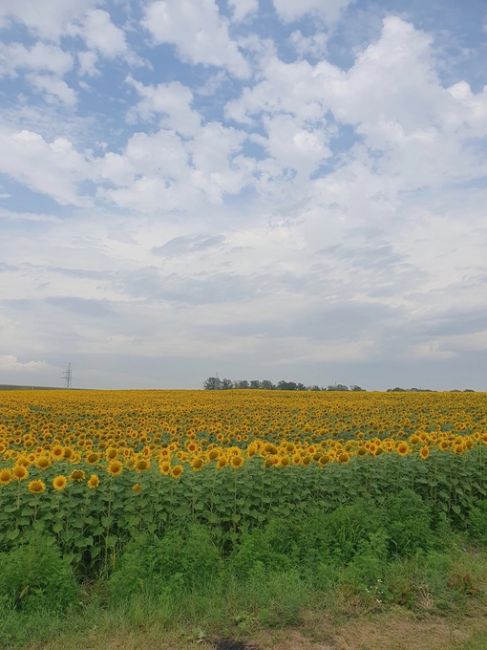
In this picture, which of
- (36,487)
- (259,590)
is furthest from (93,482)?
(259,590)

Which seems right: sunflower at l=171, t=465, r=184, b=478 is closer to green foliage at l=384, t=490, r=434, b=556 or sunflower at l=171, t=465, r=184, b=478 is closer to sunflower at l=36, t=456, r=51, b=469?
sunflower at l=36, t=456, r=51, b=469

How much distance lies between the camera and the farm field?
5328mm

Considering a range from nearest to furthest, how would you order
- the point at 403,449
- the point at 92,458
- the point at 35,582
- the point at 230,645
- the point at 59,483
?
the point at 230,645 < the point at 35,582 < the point at 59,483 < the point at 92,458 < the point at 403,449

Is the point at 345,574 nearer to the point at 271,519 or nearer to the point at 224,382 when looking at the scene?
the point at 271,519

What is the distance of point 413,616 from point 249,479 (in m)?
2.56

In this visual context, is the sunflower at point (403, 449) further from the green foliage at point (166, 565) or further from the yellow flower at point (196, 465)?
the green foliage at point (166, 565)

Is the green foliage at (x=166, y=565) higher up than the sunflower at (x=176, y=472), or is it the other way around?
Answer: the sunflower at (x=176, y=472)

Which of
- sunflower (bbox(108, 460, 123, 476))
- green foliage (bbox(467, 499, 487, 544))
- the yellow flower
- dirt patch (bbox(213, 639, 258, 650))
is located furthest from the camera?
green foliage (bbox(467, 499, 487, 544))

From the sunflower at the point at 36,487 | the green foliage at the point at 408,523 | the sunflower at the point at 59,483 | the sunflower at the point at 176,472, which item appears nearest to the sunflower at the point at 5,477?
the sunflower at the point at 36,487

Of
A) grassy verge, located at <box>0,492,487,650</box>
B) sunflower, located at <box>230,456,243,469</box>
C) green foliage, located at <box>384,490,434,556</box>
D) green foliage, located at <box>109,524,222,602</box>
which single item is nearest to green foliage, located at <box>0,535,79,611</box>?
grassy verge, located at <box>0,492,487,650</box>

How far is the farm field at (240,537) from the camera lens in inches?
210

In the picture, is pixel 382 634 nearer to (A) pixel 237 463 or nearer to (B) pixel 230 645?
(B) pixel 230 645

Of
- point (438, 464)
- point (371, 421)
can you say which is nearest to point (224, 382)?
point (371, 421)

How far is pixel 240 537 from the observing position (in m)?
6.64
